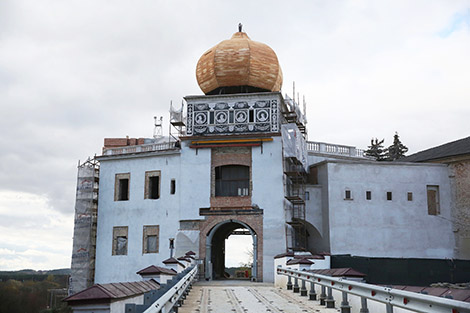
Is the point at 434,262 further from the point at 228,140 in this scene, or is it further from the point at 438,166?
the point at 228,140

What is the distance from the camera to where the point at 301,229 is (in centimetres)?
3497

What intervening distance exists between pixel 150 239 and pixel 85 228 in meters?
5.26

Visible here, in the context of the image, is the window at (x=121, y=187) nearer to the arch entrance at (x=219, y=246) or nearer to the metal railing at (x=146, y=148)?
the metal railing at (x=146, y=148)

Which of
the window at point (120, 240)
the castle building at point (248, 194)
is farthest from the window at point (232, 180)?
the window at point (120, 240)

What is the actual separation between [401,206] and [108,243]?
18.6 metres

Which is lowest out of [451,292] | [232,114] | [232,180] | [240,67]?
[451,292]

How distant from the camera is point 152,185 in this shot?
3581 cm

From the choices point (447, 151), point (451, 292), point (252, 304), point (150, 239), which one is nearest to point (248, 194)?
point (150, 239)

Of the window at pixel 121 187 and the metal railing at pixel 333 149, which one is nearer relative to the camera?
the window at pixel 121 187

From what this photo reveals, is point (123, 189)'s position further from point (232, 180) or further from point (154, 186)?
point (232, 180)

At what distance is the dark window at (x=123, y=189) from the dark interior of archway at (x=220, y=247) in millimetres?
6599

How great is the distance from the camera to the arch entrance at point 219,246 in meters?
31.2

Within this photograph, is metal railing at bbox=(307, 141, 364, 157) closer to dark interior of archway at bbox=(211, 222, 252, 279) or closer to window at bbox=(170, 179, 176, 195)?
dark interior of archway at bbox=(211, 222, 252, 279)

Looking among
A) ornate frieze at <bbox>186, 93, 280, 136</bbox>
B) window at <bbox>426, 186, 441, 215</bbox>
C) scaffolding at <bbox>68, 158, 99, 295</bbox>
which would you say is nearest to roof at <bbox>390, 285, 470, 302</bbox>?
ornate frieze at <bbox>186, 93, 280, 136</bbox>
